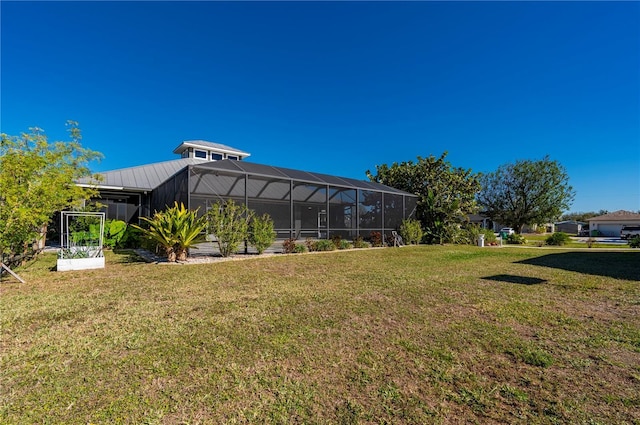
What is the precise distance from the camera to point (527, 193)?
1231 inches

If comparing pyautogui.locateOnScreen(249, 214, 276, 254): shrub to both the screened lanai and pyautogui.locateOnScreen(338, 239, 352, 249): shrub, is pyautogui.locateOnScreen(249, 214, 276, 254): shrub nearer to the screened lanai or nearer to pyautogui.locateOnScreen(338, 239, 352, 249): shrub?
the screened lanai

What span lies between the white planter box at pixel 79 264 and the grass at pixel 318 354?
1495 mm

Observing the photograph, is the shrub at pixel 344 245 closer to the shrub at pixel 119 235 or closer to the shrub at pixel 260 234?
the shrub at pixel 260 234

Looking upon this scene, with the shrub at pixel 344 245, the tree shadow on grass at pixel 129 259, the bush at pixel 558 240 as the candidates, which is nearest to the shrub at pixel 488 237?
the bush at pixel 558 240

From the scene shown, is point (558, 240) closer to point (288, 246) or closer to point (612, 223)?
point (288, 246)

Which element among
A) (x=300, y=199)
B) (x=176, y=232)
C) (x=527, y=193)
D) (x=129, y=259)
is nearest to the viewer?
(x=176, y=232)

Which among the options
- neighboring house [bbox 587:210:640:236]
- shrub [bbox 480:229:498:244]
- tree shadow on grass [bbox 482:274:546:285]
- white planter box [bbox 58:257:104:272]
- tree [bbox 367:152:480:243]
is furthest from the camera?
neighboring house [bbox 587:210:640:236]

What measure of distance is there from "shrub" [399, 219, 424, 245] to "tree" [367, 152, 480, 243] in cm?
141

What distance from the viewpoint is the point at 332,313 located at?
3695mm

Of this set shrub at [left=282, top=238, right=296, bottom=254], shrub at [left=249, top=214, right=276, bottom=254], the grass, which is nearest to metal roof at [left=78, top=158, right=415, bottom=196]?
shrub at [left=249, top=214, right=276, bottom=254]

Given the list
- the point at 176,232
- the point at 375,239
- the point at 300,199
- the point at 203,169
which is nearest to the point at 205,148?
the point at 300,199

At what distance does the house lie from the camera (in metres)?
11.2

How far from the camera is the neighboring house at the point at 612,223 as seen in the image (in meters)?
40.2

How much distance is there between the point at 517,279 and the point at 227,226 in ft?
25.9
